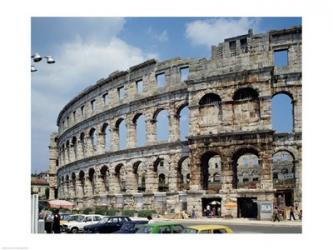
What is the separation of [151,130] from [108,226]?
49.5 feet

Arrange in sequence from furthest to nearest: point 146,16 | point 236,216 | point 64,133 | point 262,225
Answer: point 64,133, point 236,216, point 262,225, point 146,16

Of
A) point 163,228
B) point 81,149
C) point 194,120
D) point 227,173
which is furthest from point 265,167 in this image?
point 81,149

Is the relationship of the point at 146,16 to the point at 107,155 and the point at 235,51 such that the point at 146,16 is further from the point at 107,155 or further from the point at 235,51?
the point at 107,155

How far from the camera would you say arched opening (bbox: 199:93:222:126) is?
3139cm

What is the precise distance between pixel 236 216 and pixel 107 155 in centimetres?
1485

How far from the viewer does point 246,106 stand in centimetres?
3058

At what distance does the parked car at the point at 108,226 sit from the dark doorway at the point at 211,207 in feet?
28.1

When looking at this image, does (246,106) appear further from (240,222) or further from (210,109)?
(240,222)

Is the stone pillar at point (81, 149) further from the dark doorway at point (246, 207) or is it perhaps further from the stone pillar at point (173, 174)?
the dark doorway at point (246, 207)

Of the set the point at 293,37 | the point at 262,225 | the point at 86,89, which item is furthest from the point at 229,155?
the point at 86,89

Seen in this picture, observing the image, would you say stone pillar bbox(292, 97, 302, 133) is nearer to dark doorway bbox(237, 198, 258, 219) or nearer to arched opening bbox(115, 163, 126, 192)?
dark doorway bbox(237, 198, 258, 219)

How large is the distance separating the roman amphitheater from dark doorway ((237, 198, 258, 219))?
6cm

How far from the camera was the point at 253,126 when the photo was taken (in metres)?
30.1

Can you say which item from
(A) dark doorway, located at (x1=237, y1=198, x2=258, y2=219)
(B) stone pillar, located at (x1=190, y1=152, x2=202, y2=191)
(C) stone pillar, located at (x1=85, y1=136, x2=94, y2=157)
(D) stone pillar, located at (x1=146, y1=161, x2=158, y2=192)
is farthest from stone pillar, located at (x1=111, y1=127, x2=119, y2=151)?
(A) dark doorway, located at (x1=237, y1=198, x2=258, y2=219)
